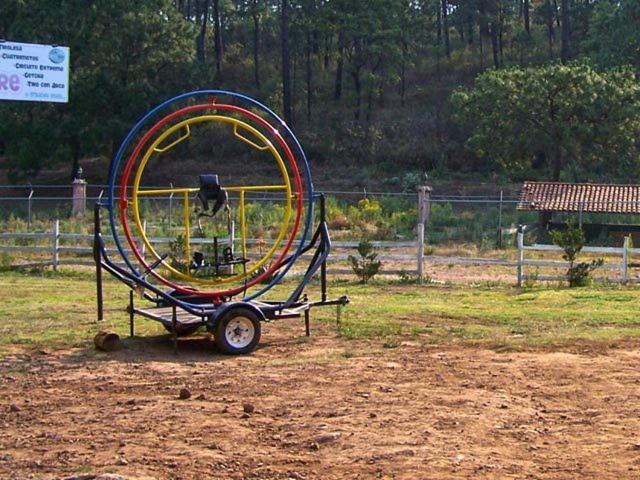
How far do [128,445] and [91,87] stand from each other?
44.0 metres

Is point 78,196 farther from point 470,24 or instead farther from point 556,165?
point 470,24

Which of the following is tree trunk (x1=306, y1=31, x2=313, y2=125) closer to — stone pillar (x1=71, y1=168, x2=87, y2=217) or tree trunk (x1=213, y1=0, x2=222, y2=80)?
tree trunk (x1=213, y1=0, x2=222, y2=80)

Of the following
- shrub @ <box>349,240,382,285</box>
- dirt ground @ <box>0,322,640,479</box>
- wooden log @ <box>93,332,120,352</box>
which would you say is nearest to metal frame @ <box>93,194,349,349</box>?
dirt ground @ <box>0,322,640,479</box>

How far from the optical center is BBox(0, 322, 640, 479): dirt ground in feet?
A: 24.7

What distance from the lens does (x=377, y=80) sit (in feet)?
207

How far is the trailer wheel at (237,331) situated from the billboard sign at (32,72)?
1224cm

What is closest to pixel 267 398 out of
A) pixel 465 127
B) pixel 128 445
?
pixel 128 445

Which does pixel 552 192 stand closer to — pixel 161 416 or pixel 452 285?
pixel 452 285

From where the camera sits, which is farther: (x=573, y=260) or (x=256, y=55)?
(x=256, y=55)

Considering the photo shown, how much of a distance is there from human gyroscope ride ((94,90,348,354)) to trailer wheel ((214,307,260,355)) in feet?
0.04

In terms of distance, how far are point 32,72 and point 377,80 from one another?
41669 millimetres

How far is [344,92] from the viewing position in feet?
216

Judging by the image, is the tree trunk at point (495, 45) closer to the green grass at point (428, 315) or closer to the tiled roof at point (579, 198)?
the tiled roof at point (579, 198)

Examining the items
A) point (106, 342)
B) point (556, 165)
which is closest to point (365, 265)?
point (106, 342)
